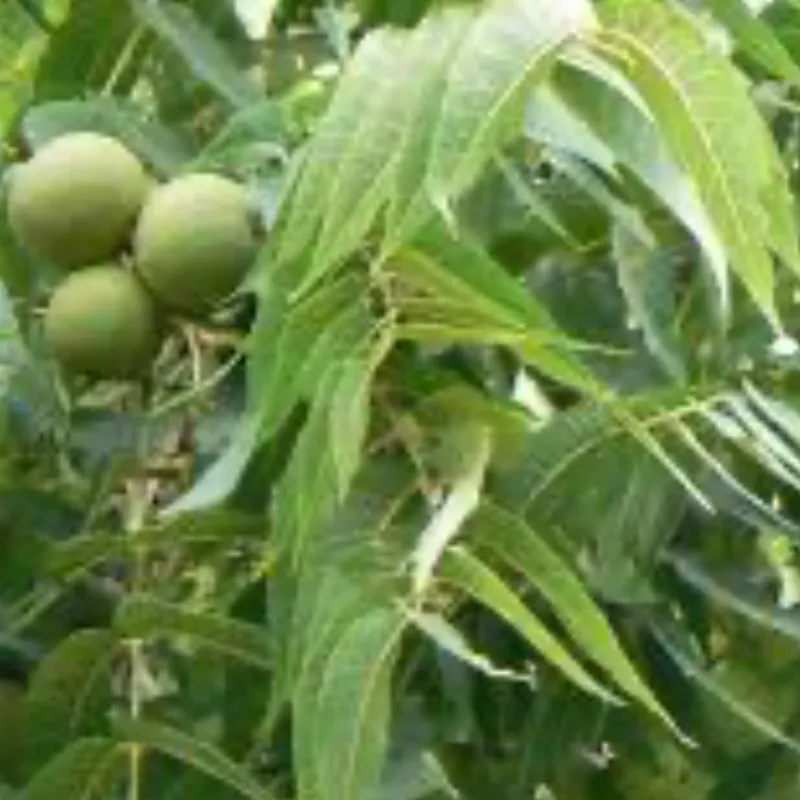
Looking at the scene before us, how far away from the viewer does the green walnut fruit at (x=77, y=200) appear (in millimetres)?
1224

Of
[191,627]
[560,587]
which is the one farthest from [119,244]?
[560,587]

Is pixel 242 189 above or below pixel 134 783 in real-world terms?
above

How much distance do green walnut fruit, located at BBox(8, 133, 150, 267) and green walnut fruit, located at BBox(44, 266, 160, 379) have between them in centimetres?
2

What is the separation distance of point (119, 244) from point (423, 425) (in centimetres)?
22

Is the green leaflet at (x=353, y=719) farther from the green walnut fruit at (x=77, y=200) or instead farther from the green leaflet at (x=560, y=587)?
the green walnut fruit at (x=77, y=200)

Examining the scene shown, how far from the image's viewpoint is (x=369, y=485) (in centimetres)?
112

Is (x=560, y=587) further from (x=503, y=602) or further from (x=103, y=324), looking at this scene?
(x=103, y=324)

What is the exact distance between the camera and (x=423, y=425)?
113 centimetres

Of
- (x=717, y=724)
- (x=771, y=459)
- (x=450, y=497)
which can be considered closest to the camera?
(x=450, y=497)

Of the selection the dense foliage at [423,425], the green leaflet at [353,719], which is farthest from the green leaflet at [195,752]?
the green leaflet at [353,719]

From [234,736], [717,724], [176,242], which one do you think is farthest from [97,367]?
[717,724]

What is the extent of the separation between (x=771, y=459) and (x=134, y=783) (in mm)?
362

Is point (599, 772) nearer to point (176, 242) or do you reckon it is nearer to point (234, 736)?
point (234, 736)

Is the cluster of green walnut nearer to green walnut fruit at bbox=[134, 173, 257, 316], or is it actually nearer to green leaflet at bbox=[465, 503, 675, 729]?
green walnut fruit at bbox=[134, 173, 257, 316]
